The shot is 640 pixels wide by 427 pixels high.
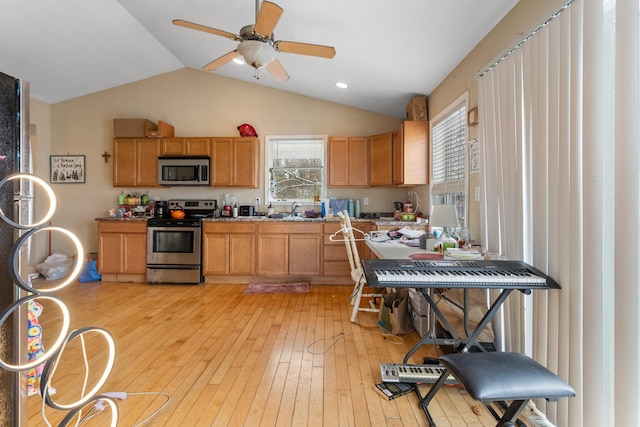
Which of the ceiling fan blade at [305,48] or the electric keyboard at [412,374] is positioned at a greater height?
the ceiling fan blade at [305,48]

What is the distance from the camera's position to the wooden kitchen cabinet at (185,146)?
4590mm

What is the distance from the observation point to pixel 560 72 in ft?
4.75

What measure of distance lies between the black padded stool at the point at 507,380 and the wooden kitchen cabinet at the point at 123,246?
434cm

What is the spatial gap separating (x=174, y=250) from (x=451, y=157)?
373 cm

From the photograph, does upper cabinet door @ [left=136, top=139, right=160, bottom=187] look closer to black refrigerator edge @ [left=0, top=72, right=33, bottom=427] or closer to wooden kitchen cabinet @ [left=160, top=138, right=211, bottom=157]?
wooden kitchen cabinet @ [left=160, top=138, right=211, bottom=157]

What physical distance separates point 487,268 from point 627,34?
3.62 feet

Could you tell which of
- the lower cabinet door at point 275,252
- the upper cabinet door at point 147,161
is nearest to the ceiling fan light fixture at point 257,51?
the lower cabinet door at point 275,252

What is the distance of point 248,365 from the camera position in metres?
2.14

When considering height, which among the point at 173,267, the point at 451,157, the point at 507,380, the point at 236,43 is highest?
the point at 236,43

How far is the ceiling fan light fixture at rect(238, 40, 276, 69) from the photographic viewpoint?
2.33 meters

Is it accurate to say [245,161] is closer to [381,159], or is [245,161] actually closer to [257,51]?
[381,159]

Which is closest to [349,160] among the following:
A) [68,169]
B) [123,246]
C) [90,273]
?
[123,246]

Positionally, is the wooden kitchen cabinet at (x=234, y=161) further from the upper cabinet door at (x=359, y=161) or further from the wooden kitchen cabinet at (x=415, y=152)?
the wooden kitchen cabinet at (x=415, y=152)

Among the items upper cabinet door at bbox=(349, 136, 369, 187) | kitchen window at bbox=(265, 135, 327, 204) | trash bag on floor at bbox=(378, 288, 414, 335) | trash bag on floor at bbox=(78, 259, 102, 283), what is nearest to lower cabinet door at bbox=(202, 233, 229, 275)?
kitchen window at bbox=(265, 135, 327, 204)
